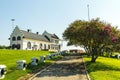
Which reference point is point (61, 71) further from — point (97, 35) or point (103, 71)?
point (97, 35)

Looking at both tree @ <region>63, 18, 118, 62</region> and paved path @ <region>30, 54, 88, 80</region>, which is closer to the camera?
paved path @ <region>30, 54, 88, 80</region>

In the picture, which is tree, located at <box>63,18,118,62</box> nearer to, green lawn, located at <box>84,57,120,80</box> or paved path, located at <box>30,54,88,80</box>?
green lawn, located at <box>84,57,120,80</box>

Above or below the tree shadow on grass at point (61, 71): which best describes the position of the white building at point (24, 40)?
above

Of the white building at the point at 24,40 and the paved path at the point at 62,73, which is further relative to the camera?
the white building at the point at 24,40

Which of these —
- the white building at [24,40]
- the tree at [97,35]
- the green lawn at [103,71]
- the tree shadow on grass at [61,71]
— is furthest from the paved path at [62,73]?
the white building at [24,40]

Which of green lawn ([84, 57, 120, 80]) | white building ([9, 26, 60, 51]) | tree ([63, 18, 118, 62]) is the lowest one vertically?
green lawn ([84, 57, 120, 80])

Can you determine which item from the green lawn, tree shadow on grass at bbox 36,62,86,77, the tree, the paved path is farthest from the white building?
tree shadow on grass at bbox 36,62,86,77

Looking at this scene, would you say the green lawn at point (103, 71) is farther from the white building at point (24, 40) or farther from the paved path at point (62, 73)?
the white building at point (24, 40)

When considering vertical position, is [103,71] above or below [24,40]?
below

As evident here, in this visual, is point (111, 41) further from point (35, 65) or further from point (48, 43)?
point (48, 43)

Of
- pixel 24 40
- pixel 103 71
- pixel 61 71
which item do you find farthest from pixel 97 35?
pixel 24 40

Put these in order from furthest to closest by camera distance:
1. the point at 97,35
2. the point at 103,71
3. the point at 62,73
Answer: the point at 97,35 < the point at 103,71 < the point at 62,73

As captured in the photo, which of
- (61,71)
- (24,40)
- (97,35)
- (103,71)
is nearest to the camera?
(61,71)

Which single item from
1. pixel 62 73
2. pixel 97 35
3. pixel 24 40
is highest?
pixel 24 40
